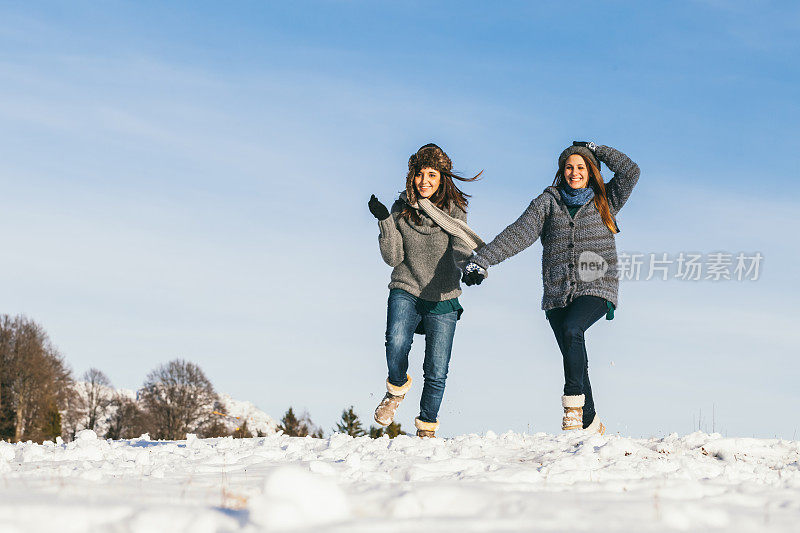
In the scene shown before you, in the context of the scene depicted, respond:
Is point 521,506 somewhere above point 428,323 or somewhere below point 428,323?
below

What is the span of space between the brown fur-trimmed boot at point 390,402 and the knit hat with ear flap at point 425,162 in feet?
6.01

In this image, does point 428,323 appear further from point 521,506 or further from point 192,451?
point 521,506

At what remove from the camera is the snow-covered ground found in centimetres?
300

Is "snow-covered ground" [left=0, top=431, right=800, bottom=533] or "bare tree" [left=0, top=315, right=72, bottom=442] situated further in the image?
"bare tree" [left=0, top=315, right=72, bottom=442]

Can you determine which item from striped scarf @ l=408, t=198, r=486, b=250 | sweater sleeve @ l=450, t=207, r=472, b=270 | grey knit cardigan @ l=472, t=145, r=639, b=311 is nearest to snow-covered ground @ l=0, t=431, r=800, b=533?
grey knit cardigan @ l=472, t=145, r=639, b=311

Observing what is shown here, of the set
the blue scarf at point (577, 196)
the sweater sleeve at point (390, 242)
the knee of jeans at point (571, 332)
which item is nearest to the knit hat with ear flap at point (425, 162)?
the sweater sleeve at point (390, 242)

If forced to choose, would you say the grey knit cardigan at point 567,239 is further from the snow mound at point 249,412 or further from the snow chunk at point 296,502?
the snow mound at point 249,412

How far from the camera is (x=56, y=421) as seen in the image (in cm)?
4331

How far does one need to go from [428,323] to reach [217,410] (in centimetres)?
4320

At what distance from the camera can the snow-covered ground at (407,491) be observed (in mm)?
3000

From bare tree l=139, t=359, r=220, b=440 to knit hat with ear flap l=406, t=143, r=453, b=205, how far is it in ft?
137

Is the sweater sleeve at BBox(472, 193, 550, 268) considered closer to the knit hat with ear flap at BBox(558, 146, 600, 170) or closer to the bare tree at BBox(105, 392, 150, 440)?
the knit hat with ear flap at BBox(558, 146, 600, 170)

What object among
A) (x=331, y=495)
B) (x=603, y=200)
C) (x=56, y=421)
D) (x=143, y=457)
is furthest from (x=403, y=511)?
(x=56, y=421)

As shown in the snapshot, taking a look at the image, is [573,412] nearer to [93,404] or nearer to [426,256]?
[426,256]
